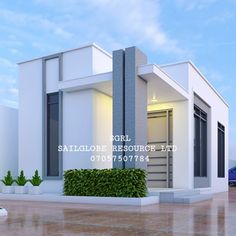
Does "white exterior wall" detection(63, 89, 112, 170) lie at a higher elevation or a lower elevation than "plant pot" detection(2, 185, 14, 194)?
higher

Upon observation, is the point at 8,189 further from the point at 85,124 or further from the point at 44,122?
the point at 85,124

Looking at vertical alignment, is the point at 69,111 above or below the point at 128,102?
below

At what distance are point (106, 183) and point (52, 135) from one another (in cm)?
443

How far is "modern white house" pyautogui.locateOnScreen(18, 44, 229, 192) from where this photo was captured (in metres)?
13.1

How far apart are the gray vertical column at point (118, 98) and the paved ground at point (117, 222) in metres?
2.85

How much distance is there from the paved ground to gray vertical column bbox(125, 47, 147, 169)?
2.74m

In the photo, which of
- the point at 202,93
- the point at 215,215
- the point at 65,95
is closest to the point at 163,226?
the point at 215,215

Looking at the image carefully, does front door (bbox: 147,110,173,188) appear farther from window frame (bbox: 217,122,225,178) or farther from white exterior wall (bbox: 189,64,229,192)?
window frame (bbox: 217,122,225,178)

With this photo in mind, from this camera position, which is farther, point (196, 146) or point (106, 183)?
point (196, 146)

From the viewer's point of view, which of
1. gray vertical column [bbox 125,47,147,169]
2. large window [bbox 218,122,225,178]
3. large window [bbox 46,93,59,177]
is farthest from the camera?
large window [bbox 218,122,225,178]

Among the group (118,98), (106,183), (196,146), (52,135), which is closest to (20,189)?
(52,135)

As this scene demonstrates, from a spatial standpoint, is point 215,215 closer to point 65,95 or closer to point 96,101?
point 96,101

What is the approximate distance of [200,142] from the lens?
19203mm

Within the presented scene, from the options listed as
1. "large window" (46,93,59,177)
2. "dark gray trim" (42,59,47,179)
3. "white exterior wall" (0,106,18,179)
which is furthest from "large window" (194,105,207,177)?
"white exterior wall" (0,106,18,179)
